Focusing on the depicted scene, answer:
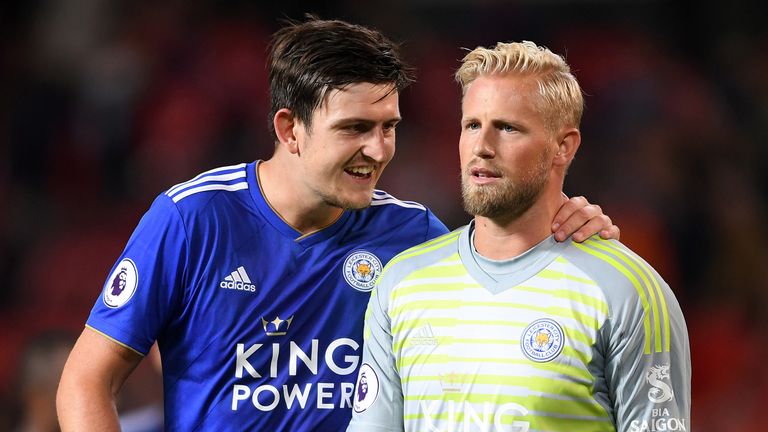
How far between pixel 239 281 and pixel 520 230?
0.92 m

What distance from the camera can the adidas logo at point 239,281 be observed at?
353 centimetres

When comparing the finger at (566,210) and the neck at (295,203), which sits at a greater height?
the finger at (566,210)

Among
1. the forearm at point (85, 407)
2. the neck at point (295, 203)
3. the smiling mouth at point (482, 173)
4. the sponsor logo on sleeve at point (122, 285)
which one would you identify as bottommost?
the forearm at point (85, 407)

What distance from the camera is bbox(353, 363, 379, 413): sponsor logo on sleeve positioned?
10.7ft

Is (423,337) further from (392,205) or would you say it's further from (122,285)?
(122,285)

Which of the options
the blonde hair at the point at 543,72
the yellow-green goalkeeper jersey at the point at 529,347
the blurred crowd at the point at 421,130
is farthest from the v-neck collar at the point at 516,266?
the blurred crowd at the point at 421,130

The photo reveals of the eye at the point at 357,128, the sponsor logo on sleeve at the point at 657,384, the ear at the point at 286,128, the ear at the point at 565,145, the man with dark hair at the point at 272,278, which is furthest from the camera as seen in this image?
the ear at the point at 286,128

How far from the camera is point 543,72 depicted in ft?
10.5

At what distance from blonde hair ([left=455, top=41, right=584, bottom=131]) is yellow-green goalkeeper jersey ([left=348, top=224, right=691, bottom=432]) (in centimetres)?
37

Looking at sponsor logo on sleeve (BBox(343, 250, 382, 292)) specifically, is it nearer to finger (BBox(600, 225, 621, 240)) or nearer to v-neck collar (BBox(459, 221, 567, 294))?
v-neck collar (BBox(459, 221, 567, 294))

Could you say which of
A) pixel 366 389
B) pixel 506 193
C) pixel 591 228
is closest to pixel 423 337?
pixel 366 389

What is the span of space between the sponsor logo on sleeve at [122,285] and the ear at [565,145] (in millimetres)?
1337

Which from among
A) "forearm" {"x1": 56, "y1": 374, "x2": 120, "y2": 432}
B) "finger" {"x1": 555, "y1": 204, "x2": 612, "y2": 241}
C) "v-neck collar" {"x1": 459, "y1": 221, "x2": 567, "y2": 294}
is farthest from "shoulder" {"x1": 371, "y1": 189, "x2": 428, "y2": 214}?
"forearm" {"x1": 56, "y1": 374, "x2": 120, "y2": 432}

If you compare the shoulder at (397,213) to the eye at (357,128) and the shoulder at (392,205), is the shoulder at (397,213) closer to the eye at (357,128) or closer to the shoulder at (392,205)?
the shoulder at (392,205)
